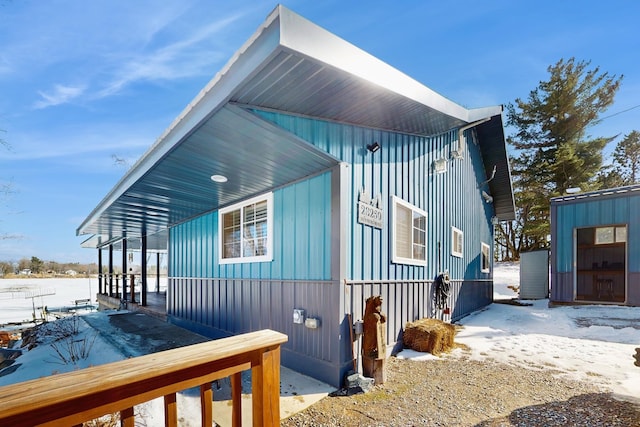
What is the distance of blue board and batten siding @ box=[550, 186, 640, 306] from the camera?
764cm

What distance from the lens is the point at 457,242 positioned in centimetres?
752

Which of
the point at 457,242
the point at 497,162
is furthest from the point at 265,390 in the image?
the point at 497,162

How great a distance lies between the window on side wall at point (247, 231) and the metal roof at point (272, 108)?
0.76ft

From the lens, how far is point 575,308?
796 cm

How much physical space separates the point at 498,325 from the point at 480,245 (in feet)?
11.6

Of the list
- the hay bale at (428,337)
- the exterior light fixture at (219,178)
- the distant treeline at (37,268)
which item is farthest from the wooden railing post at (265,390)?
the distant treeline at (37,268)

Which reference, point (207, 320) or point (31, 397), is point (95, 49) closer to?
point (207, 320)

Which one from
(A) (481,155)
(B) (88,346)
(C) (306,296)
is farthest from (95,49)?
(A) (481,155)

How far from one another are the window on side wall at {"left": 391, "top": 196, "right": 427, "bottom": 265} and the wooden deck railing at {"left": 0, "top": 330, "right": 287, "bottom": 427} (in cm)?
334

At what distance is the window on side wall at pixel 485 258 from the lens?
9698mm

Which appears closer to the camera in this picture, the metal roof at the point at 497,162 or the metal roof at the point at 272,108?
the metal roof at the point at 272,108

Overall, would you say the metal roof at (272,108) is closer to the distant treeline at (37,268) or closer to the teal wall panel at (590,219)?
the teal wall panel at (590,219)

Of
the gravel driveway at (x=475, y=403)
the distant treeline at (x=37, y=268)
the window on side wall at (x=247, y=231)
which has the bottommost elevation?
the distant treeline at (x=37, y=268)

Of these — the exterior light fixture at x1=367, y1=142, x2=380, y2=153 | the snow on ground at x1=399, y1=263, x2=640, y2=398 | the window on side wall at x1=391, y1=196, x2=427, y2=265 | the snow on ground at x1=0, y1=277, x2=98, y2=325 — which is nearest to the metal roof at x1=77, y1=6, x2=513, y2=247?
the exterior light fixture at x1=367, y1=142, x2=380, y2=153
